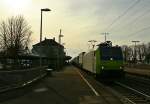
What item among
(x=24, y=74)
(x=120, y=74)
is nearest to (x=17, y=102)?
(x=24, y=74)

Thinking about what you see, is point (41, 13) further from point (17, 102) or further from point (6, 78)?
point (17, 102)

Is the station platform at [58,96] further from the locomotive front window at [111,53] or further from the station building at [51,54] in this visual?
the station building at [51,54]

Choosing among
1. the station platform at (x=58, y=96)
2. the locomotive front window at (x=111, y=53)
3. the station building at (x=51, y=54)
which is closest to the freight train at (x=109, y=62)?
the locomotive front window at (x=111, y=53)

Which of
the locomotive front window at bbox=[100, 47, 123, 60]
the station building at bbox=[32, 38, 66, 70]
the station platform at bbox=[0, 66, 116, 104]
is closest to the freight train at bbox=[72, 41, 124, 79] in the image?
the locomotive front window at bbox=[100, 47, 123, 60]

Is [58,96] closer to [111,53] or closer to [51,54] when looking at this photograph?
[111,53]

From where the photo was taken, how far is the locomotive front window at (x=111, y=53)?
33.2 metres

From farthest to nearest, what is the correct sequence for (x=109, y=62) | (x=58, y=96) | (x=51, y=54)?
(x=51, y=54), (x=109, y=62), (x=58, y=96)

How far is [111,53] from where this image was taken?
1315 inches

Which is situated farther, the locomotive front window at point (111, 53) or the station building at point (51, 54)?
the station building at point (51, 54)

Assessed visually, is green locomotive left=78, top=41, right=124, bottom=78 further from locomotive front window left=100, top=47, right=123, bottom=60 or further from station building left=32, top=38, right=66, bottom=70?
station building left=32, top=38, right=66, bottom=70

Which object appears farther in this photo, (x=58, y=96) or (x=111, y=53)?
(x=111, y=53)

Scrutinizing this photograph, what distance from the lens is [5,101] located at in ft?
54.4

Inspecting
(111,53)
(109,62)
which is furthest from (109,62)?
(111,53)

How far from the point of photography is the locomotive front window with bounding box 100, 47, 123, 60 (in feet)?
109
